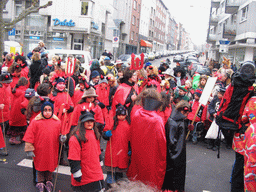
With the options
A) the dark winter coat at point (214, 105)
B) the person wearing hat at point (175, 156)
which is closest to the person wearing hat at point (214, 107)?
the dark winter coat at point (214, 105)

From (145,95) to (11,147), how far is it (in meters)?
3.93

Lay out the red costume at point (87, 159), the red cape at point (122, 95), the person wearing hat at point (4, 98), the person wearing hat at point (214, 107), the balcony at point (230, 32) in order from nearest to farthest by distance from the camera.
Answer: the red costume at point (87, 159), the red cape at point (122, 95), the person wearing hat at point (4, 98), the person wearing hat at point (214, 107), the balcony at point (230, 32)

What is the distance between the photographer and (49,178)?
416cm

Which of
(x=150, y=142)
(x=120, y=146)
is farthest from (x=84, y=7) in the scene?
(x=150, y=142)

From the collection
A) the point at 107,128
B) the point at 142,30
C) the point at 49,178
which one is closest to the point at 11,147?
the point at 49,178

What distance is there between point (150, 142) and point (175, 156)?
442mm

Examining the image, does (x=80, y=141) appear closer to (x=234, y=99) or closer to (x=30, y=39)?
(x=234, y=99)

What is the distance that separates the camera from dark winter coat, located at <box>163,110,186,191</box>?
3.70m

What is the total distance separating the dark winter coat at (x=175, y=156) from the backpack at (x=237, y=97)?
716mm

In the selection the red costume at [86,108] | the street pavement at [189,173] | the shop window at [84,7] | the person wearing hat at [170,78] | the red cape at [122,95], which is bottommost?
the street pavement at [189,173]

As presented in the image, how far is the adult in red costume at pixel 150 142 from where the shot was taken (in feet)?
11.7

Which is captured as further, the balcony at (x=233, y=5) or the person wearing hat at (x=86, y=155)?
the balcony at (x=233, y=5)

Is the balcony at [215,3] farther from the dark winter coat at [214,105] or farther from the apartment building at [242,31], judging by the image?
the dark winter coat at [214,105]

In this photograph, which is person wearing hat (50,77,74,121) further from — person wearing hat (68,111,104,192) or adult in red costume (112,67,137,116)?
person wearing hat (68,111,104,192)
